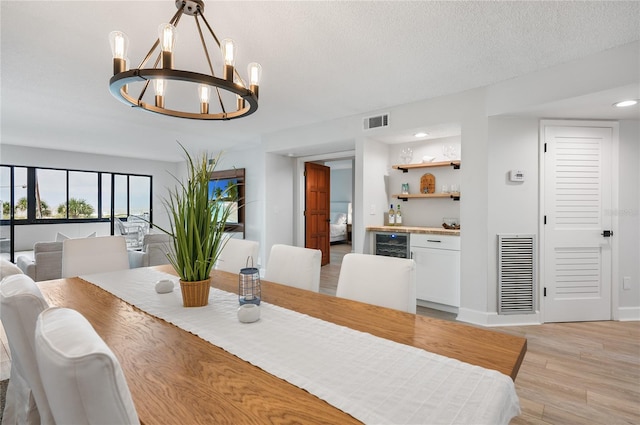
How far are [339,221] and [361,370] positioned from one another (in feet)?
29.0

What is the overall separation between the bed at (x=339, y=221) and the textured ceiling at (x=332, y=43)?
5562mm

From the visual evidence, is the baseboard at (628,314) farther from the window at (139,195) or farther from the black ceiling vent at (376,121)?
the window at (139,195)

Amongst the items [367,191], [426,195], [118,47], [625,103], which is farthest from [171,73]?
[625,103]

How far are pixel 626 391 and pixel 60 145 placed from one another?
29.4ft

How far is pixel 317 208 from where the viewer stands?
252 inches

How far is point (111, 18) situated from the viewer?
6.92 ft

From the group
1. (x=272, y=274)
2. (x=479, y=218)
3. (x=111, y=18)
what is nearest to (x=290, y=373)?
(x=272, y=274)

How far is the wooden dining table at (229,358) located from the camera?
0.75 metres

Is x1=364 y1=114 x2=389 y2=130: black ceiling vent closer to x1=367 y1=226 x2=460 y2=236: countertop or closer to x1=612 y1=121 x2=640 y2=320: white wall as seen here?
x1=367 y1=226 x2=460 y2=236: countertop

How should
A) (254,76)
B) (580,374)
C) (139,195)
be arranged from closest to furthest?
(254,76) < (580,374) < (139,195)

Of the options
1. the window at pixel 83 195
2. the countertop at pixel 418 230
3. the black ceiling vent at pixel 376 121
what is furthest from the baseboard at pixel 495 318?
the window at pixel 83 195

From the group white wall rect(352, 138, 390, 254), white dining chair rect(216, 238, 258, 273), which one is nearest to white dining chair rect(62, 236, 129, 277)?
white dining chair rect(216, 238, 258, 273)

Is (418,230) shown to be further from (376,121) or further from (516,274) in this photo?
(376,121)

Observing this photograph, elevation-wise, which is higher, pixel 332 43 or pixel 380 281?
pixel 332 43
